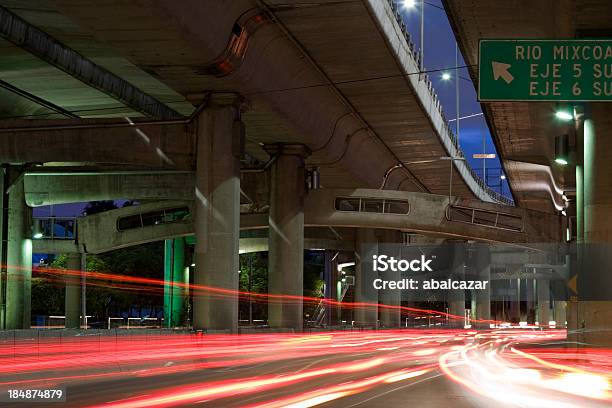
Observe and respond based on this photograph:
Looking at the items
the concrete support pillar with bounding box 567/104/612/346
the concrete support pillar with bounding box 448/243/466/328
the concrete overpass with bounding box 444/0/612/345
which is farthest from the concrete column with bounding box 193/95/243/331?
the concrete support pillar with bounding box 448/243/466/328

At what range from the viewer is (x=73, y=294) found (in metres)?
76.6

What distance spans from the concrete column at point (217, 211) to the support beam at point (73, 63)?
6.57 m

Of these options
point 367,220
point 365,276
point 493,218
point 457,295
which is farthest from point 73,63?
point 457,295

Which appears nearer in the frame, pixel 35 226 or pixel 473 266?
pixel 35 226

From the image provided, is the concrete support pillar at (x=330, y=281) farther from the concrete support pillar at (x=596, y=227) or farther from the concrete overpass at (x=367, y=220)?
the concrete support pillar at (x=596, y=227)

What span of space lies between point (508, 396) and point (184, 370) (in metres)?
9.45

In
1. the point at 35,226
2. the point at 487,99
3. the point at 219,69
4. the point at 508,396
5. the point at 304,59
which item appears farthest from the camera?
the point at 35,226

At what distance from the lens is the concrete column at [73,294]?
7412cm

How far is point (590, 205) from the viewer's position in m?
31.4

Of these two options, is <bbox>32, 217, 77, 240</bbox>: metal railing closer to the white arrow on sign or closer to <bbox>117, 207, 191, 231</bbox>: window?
<bbox>117, 207, 191, 231</bbox>: window

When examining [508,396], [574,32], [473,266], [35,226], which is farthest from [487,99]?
[473,266]

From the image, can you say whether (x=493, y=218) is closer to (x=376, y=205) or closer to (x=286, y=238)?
(x=376, y=205)

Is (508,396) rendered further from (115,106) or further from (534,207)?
(534,207)

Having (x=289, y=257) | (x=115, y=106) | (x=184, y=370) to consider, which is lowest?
(x=184, y=370)
